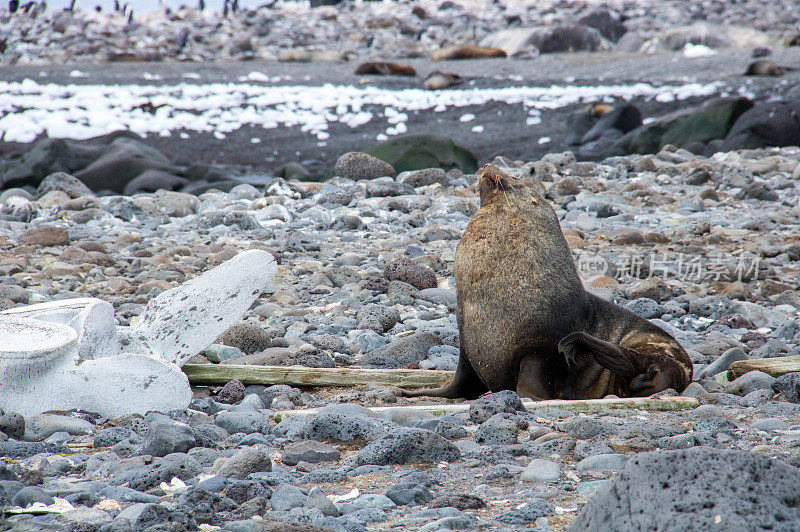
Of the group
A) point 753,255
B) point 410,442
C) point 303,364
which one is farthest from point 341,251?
point 410,442

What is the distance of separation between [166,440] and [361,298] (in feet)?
11.9

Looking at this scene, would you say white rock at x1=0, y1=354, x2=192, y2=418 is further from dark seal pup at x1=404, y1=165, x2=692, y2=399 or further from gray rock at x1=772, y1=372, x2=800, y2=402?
gray rock at x1=772, y1=372, x2=800, y2=402

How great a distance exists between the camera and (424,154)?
12.0m

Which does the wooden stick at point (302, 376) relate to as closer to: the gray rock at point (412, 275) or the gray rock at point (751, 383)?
the gray rock at point (751, 383)

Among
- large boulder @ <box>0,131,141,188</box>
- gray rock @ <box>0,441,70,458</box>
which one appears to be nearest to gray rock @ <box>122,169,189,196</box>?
large boulder @ <box>0,131,141,188</box>

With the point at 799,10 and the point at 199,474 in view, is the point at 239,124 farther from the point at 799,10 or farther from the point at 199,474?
the point at 799,10

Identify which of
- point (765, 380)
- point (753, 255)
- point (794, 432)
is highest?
point (794, 432)

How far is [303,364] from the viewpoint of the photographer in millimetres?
5109

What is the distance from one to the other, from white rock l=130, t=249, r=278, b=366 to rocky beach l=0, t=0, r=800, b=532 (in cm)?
1

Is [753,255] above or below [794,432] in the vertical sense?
below

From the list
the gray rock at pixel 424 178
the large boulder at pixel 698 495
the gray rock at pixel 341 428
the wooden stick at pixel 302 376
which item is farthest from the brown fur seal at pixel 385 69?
the large boulder at pixel 698 495

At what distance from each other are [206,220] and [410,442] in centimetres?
686

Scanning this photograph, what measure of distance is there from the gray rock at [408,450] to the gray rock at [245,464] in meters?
0.33

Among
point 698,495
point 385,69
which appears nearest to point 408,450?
point 698,495
